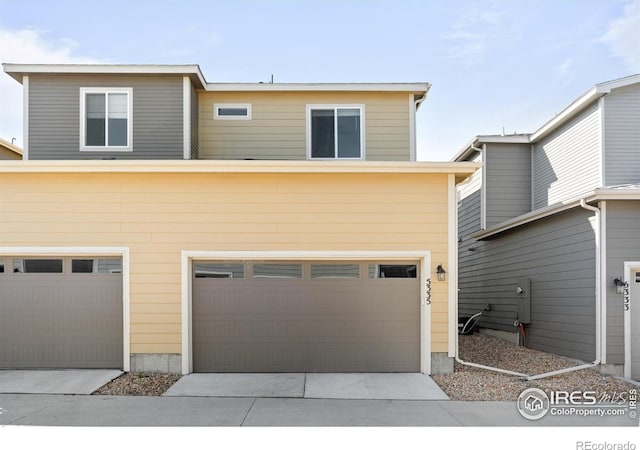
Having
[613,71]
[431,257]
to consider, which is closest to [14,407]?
[431,257]

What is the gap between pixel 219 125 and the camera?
10961 mm

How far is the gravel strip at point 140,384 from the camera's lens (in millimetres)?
7070

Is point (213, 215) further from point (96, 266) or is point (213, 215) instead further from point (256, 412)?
point (256, 412)

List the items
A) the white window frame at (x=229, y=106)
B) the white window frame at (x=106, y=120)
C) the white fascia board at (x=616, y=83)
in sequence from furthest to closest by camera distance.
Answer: the white window frame at (x=229, y=106) < the white fascia board at (x=616, y=83) < the white window frame at (x=106, y=120)

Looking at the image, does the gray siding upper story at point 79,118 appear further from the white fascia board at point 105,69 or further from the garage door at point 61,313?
the garage door at point 61,313

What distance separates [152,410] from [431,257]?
4775 mm

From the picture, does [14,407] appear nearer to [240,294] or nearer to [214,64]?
[240,294]

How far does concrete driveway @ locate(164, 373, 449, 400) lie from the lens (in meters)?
6.92

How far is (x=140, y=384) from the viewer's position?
7.43 m

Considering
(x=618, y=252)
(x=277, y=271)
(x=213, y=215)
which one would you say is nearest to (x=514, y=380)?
(x=618, y=252)

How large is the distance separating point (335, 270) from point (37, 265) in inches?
198

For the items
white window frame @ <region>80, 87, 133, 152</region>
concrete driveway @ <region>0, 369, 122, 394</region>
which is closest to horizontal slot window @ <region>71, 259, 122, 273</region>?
concrete driveway @ <region>0, 369, 122, 394</region>

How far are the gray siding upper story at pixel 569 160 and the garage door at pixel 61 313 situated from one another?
1006 centimetres

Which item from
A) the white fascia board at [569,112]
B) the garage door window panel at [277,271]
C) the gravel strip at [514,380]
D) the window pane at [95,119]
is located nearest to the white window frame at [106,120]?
the window pane at [95,119]
